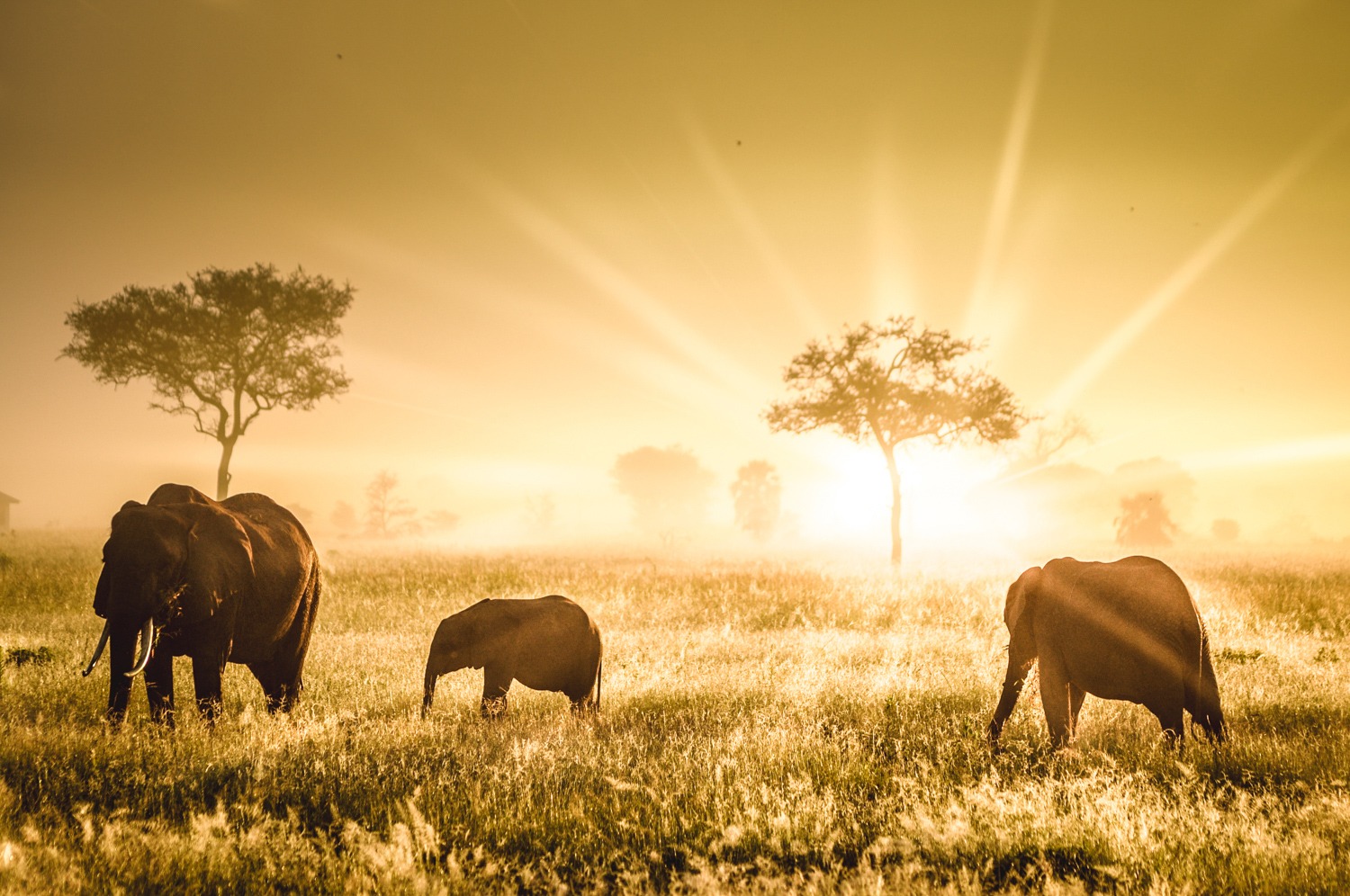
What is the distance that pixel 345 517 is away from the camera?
123750mm

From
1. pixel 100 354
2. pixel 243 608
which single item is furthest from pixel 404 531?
pixel 243 608

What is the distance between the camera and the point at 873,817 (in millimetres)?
4371

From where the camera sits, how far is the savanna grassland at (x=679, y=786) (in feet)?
12.0

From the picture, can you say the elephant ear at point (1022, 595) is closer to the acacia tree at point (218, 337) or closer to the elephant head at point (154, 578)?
the elephant head at point (154, 578)

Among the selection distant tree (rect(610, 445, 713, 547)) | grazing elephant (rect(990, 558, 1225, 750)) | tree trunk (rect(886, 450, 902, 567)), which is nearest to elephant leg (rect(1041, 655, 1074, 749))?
grazing elephant (rect(990, 558, 1225, 750))

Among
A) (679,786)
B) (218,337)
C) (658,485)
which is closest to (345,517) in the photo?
(658,485)

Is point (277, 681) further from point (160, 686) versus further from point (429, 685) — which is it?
point (429, 685)

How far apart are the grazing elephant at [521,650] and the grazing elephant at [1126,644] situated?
4.20 meters

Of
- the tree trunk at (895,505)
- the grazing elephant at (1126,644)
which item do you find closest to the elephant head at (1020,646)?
the grazing elephant at (1126,644)

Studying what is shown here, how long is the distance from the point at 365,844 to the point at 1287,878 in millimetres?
4878

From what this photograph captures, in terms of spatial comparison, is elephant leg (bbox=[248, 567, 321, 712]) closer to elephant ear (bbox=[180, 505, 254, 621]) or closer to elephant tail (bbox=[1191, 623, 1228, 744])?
elephant ear (bbox=[180, 505, 254, 621])

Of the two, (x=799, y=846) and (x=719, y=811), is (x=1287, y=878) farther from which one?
(x=719, y=811)

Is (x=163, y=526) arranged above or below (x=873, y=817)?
above

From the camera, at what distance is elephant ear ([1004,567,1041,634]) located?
5875 millimetres
